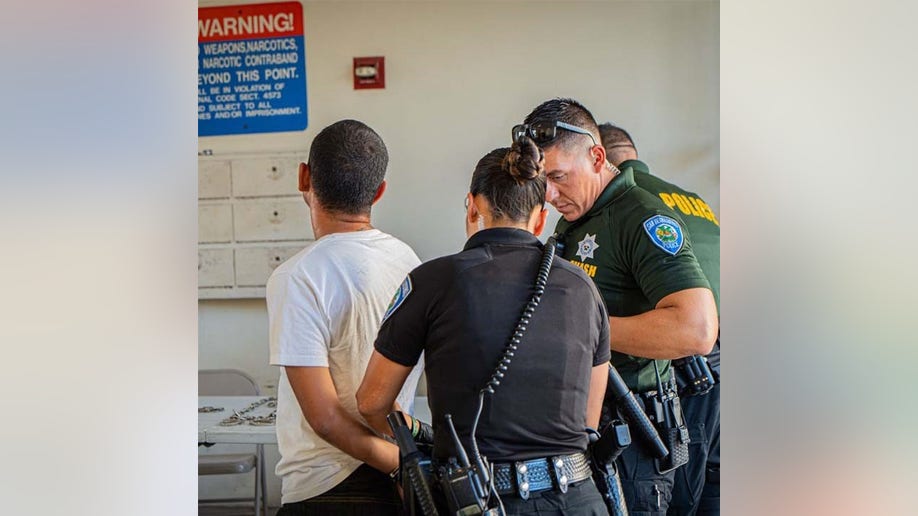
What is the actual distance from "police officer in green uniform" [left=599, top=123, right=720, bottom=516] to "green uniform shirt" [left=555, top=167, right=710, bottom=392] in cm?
22

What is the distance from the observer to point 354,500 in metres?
1.72

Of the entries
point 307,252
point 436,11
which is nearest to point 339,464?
point 307,252

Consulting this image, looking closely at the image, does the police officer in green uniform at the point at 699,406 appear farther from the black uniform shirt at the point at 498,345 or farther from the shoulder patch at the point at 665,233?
the black uniform shirt at the point at 498,345

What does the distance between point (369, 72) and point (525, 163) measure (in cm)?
277

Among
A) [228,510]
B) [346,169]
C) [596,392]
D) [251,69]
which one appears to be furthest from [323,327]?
[228,510]

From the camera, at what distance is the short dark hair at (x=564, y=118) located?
2193 millimetres

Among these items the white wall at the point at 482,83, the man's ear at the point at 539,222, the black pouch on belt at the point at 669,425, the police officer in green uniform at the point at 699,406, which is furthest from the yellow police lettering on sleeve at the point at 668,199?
the white wall at the point at 482,83

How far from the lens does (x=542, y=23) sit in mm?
4234

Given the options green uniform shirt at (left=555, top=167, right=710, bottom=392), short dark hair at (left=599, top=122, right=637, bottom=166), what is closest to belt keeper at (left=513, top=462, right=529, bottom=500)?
green uniform shirt at (left=555, top=167, right=710, bottom=392)
